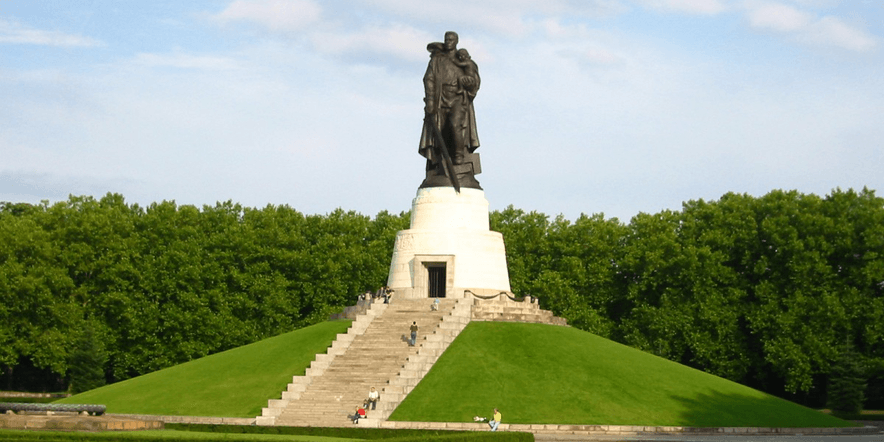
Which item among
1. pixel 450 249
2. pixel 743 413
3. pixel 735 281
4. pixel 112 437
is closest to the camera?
pixel 112 437

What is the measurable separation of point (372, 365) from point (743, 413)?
15.7 meters

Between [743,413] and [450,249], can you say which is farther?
[450,249]

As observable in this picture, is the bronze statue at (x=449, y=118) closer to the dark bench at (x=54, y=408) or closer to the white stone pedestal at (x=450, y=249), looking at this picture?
the white stone pedestal at (x=450, y=249)

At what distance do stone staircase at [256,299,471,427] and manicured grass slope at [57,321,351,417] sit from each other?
111cm

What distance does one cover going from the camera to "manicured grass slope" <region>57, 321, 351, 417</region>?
49.6 meters

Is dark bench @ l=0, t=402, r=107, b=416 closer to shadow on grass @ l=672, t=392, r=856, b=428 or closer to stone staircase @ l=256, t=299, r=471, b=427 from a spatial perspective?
stone staircase @ l=256, t=299, r=471, b=427

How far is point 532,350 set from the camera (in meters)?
53.6

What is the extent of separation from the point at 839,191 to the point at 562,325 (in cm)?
2397

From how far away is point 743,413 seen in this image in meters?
50.0

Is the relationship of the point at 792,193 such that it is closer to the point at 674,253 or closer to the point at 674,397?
the point at 674,253

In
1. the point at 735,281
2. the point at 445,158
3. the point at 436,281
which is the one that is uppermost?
the point at 445,158

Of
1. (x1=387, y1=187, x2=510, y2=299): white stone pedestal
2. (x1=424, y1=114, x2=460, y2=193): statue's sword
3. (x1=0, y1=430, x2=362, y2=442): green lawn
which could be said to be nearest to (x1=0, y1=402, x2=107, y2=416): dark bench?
(x1=0, y1=430, x2=362, y2=442): green lawn

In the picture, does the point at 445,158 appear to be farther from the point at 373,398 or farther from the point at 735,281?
the point at 735,281

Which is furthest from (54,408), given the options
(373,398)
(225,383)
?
(373,398)
